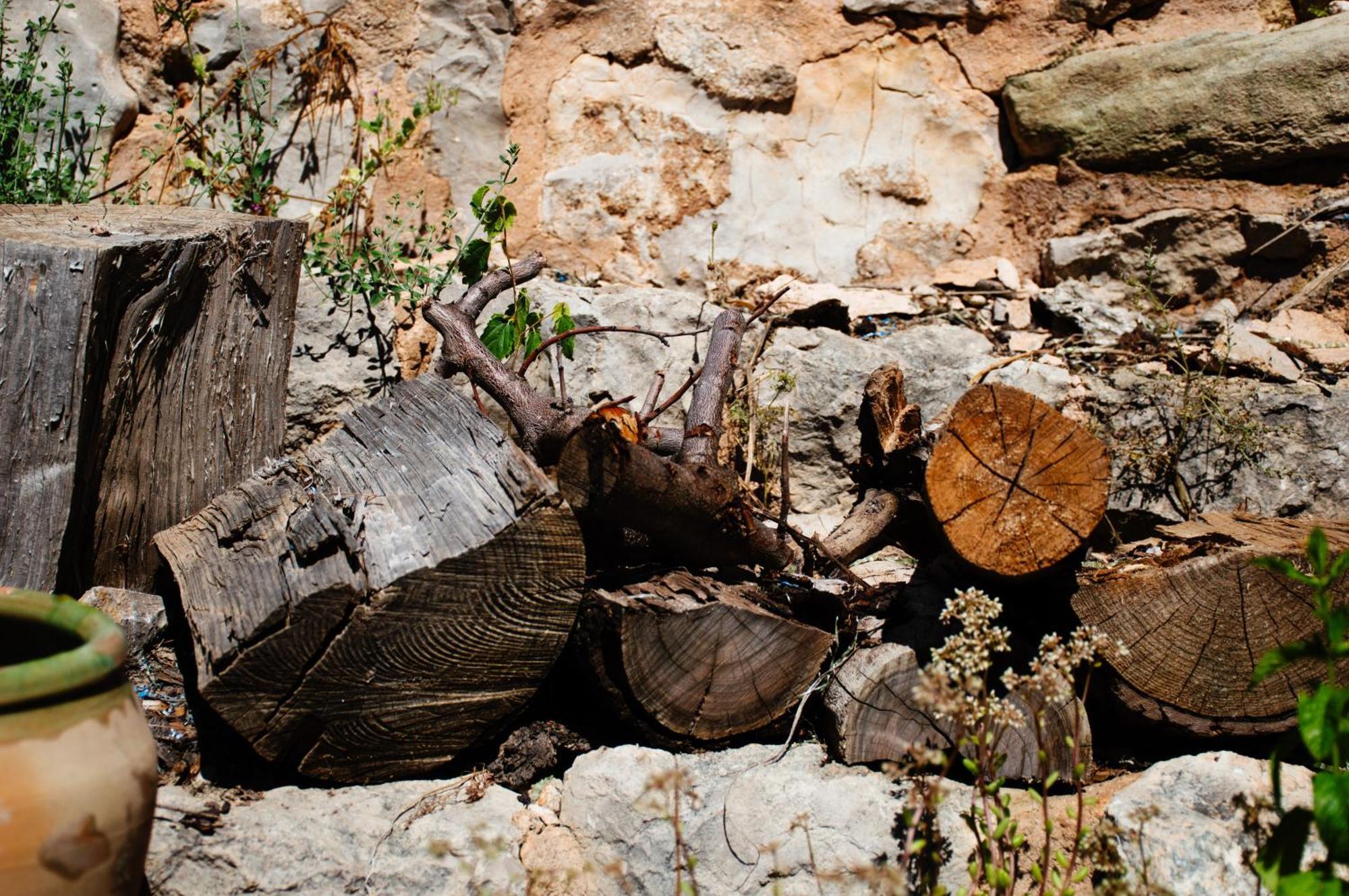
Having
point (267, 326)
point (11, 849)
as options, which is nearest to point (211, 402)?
point (267, 326)

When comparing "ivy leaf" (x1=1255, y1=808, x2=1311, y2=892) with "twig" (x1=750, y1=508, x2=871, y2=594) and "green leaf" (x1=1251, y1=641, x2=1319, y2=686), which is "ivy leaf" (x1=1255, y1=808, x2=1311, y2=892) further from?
"twig" (x1=750, y1=508, x2=871, y2=594)

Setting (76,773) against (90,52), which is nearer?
(76,773)

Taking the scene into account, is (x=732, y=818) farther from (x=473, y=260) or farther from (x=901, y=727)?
(x=473, y=260)

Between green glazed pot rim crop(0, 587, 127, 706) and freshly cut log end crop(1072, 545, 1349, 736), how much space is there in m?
2.02

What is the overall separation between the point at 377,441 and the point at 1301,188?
3207 millimetres

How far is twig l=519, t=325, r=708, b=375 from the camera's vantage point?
10.2 feet

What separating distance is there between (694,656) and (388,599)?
707 millimetres

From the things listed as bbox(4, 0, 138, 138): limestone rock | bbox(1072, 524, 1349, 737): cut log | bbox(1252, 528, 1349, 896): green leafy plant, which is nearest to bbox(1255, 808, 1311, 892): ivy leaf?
bbox(1252, 528, 1349, 896): green leafy plant

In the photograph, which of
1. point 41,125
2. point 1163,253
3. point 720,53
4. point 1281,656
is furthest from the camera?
point 720,53

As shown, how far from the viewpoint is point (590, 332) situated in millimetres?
3318

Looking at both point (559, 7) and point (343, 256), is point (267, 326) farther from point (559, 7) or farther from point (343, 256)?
point (559, 7)

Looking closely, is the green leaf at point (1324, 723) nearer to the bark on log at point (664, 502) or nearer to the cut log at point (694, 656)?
the cut log at point (694, 656)

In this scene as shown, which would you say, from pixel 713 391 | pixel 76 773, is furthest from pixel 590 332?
pixel 76 773

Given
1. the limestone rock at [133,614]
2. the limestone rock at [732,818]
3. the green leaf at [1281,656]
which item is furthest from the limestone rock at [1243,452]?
the limestone rock at [133,614]
